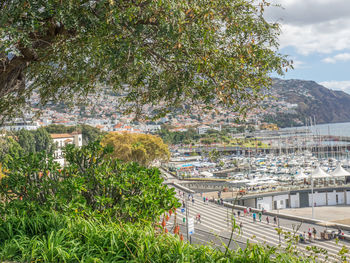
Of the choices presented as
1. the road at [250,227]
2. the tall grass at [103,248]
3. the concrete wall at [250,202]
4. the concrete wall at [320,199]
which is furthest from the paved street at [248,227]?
the tall grass at [103,248]

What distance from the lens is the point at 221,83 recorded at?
4047 mm

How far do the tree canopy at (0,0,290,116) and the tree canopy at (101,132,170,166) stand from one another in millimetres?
24404

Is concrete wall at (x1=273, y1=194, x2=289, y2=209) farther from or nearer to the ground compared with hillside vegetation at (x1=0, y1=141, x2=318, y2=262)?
A: nearer to the ground

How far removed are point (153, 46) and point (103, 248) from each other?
2895 mm

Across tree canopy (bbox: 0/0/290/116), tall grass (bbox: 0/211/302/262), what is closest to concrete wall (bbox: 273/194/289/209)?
tree canopy (bbox: 0/0/290/116)

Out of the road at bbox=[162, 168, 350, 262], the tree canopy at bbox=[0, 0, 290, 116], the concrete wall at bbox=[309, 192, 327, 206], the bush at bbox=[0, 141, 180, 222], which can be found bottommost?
the concrete wall at bbox=[309, 192, 327, 206]

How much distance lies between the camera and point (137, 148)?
102 feet

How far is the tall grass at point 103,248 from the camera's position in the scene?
8.50 ft

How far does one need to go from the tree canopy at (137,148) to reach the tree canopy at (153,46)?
2440 cm

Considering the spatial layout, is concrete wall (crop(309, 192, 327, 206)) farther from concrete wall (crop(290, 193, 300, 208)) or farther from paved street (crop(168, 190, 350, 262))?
paved street (crop(168, 190, 350, 262))

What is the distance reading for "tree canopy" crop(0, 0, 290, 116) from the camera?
369cm

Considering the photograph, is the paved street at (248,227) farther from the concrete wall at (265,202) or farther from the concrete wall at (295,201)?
the concrete wall at (295,201)

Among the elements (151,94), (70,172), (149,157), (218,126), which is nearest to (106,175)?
(70,172)

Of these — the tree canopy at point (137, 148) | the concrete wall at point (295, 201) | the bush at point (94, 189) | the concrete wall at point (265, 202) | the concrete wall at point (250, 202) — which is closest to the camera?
the bush at point (94, 189)
